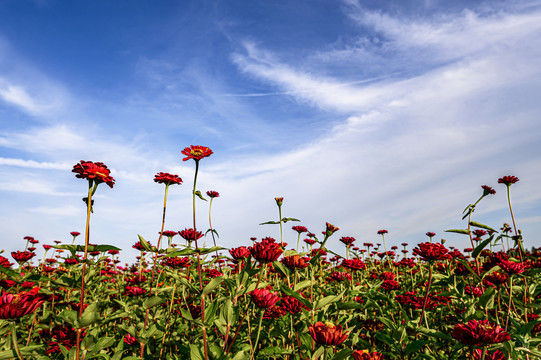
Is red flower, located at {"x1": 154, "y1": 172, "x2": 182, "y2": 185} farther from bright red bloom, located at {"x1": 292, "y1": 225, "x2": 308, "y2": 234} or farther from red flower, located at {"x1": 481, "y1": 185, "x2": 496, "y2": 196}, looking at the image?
red flower, located at {"x1": 481, "y1": 185, "x2": 496, "y2": 196}

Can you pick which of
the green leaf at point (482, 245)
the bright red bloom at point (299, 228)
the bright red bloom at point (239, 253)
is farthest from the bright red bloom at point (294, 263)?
the bright red bloom at point (299, 228)

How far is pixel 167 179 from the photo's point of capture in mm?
3250

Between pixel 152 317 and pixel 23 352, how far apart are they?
49.1 inches

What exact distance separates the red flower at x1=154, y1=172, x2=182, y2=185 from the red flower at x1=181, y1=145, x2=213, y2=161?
75cm

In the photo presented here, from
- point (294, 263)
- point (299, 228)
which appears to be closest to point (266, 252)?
point (294, 263)

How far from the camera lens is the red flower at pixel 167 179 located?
325 cm

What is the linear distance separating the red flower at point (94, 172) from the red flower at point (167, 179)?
110cm

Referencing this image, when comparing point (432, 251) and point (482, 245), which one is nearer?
point (482, 245)

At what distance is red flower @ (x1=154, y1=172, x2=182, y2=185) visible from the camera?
3.25 m

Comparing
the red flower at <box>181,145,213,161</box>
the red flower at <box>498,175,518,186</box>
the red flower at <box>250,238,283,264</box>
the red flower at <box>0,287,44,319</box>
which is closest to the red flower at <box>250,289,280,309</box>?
the red flower at <box>250,238,283,264</box>

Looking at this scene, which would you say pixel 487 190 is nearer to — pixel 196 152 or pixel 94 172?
pixel 196 152

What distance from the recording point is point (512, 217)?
5008 mm

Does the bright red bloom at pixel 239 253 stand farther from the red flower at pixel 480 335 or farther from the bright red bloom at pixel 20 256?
the bright red bloom at pixel 20 256

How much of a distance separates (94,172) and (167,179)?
1.25 m
